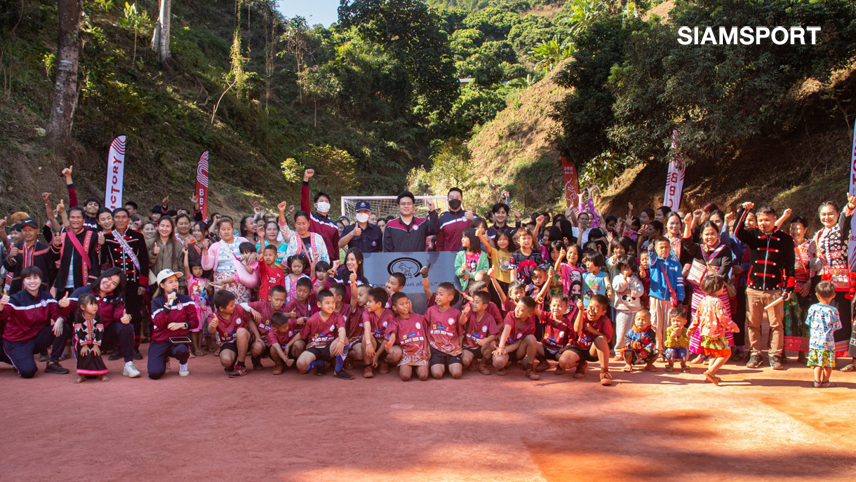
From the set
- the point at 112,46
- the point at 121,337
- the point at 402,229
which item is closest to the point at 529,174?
the point at 112,46

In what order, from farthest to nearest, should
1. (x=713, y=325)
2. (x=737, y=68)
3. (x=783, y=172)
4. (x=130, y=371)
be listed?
1. (x=783, y=172)
2. (x=737, y=68)
3. (x=130, y=371)
4. (x=713, y=325)

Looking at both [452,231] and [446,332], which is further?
[452,231]

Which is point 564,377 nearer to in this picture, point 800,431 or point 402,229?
point 800,431

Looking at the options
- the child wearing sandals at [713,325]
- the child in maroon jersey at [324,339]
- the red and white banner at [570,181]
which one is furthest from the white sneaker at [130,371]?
the red and white banner at [570,181]

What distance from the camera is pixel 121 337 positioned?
6.52 meters

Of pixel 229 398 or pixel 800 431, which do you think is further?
pixel 229 398

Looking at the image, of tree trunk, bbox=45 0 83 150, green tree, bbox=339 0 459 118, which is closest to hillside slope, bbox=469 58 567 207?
green tree, bbox=339 0 459 118

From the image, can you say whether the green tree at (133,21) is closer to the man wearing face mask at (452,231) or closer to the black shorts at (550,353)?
the man wearing face mask at (452,231)

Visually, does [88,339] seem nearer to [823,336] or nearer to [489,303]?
[489,303]

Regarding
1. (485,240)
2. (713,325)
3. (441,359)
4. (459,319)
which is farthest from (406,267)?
(713,325)

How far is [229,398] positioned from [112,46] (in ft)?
68.1

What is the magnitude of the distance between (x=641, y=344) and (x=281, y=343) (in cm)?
381

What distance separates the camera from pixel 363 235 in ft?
25.9

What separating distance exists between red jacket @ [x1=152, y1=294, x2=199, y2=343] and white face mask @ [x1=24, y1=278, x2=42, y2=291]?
3.97 ft
